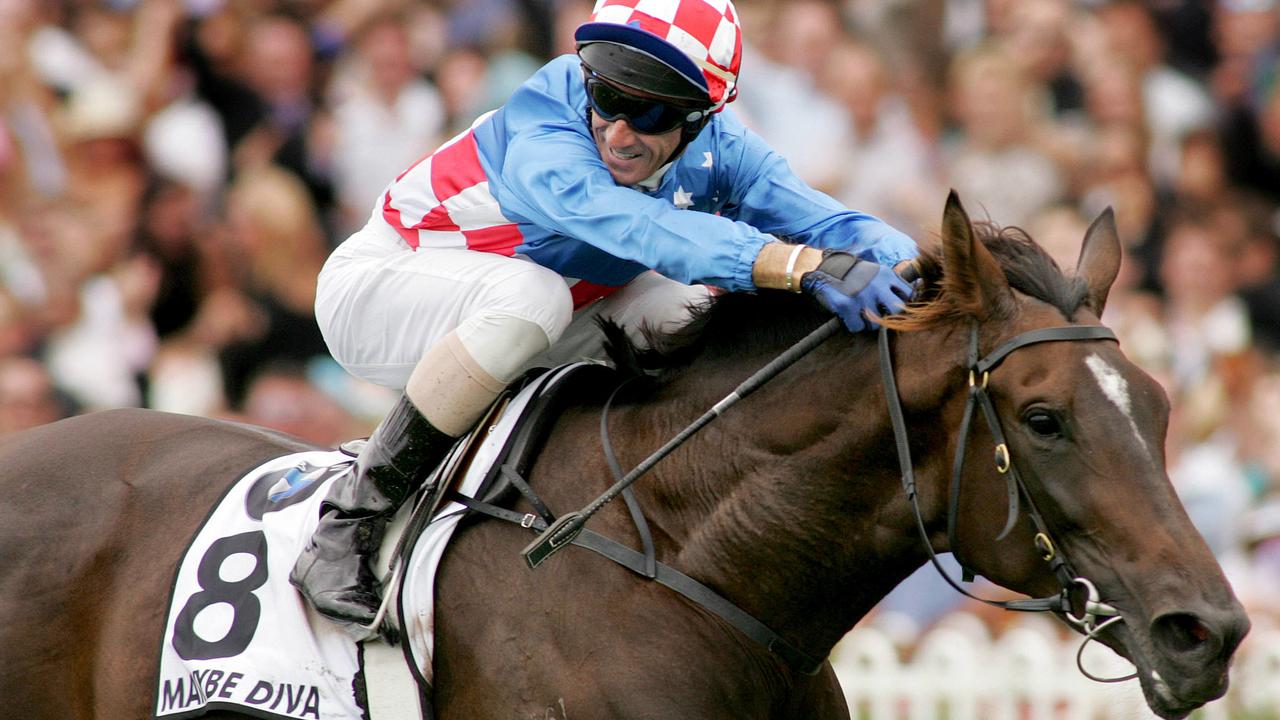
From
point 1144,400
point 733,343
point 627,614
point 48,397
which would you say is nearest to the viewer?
point 1144,400

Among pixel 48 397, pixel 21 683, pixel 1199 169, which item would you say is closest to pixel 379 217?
pixel 21 683

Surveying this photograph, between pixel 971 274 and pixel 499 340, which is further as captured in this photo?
pixel 499 340

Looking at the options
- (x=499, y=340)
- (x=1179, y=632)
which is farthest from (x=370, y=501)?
(x=1179, y=632)

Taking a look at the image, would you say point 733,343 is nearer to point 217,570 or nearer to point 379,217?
point 379,217

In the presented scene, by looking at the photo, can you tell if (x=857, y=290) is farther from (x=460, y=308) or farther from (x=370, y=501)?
(x=370, y=501)

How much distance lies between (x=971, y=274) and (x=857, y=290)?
0.25 meters

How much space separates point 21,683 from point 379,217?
61.8 inches

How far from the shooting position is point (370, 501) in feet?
12.3

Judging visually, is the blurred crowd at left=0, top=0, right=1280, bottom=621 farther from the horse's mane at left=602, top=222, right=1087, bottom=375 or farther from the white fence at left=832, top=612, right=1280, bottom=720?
the horse's mane at left=602, top=222, right=1087, bottom=375

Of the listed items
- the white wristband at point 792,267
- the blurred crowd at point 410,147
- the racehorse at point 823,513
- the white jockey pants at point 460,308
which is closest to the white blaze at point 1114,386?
the racehorse at point 823,513

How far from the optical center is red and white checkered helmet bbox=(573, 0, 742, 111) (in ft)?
11.5

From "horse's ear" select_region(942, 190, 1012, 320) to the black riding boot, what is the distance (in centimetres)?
129

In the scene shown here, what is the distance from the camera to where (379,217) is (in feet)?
13.7

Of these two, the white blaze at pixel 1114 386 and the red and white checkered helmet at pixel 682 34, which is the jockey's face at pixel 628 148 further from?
the white blaze at pixel 1114 386
